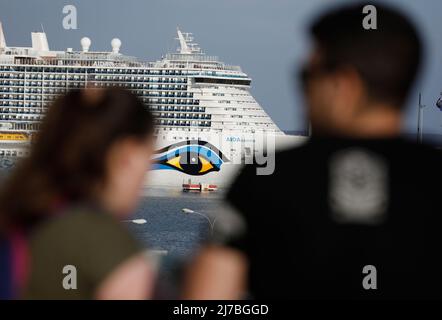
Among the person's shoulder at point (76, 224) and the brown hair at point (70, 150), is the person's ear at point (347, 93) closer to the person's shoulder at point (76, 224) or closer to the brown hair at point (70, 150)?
the brown hair at point (70, 150)

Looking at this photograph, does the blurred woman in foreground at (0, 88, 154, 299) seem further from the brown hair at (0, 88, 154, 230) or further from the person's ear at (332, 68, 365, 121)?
the person's ear at (332, 68, 365, 121)

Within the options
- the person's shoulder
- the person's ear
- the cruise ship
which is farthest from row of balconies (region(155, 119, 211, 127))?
the person's shoulder

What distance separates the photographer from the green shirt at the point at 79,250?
1.82m

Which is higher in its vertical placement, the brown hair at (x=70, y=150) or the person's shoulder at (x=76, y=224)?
the brown hair at (x=70, y=150)

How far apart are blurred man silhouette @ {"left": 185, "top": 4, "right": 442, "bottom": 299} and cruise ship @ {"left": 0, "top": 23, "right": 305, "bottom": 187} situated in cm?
4236

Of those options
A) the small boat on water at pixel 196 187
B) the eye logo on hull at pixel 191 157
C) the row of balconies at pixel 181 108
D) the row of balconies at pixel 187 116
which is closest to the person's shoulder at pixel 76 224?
the eye logo on hull at pixel 191 157

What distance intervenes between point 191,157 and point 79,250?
4243 cm

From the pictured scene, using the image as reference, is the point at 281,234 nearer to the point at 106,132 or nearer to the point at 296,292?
the point at 296,292

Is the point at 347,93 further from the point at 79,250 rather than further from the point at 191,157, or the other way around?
the point at 191,157

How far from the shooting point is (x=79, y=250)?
1.83m

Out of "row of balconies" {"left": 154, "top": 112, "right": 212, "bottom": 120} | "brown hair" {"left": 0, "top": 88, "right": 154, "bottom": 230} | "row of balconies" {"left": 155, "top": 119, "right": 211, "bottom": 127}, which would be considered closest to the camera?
"brown hair" {"left": 0, "top": 88, "right": 154, "bottom": 230}

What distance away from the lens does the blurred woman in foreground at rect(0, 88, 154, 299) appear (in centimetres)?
183

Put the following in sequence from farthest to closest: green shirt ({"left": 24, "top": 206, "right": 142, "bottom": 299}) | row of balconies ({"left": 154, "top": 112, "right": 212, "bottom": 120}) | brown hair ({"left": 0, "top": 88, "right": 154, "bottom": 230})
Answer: row of balconies ({"left": 154, "top": 112, "right": 212, "bottom": 120}), brown hair ({"left": 0, "top": 88, "right": 154, "bottom": 230}), green shirt ({"left": 24, "top": 206, "right": 142, "bottom": 299})

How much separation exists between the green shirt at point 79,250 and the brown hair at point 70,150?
61mm
